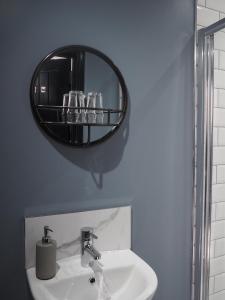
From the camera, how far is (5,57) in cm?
108

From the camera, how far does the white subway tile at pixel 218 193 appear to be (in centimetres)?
158

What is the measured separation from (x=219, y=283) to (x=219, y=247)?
0.68ft

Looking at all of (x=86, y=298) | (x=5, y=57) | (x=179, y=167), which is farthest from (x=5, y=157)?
(x=179, y=167)

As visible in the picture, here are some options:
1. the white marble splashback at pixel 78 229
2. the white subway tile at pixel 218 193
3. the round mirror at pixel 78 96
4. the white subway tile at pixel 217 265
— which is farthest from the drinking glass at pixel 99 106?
the white subway tile at pixel 217 265

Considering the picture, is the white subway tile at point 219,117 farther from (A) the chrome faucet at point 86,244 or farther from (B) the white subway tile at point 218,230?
(A) the chrome faucet at point 86,244

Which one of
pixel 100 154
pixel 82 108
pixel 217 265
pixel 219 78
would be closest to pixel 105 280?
pixel 100 154

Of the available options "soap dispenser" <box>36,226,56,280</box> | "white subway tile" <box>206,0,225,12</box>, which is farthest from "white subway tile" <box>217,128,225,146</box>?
"soap dispenser" <box>36,226,56,280</box>

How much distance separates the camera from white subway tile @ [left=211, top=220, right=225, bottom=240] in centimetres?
160

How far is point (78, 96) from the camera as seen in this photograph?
3.92ft

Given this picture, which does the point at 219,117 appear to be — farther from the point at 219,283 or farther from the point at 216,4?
the point at 219,283

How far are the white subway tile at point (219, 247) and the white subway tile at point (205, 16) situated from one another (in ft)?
3.92

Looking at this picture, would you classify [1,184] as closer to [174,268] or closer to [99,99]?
[99,99]

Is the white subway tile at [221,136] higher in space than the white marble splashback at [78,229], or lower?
higher

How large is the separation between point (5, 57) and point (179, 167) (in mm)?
955
